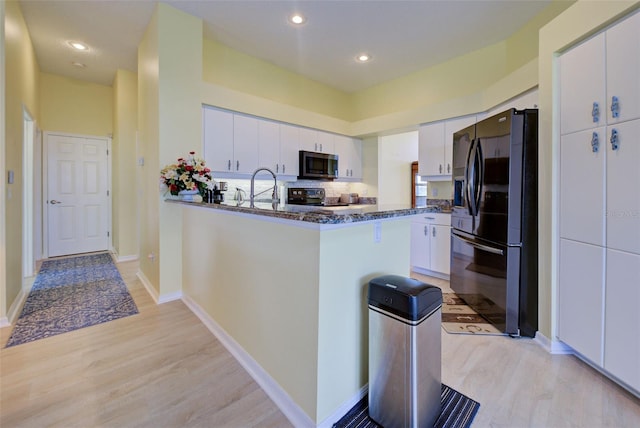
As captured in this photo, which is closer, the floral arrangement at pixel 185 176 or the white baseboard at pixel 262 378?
the white baseboard at pixel 262 378

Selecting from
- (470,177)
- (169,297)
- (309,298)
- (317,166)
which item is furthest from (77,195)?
(470,177)

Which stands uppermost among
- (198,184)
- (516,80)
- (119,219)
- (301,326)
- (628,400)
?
(516,80)

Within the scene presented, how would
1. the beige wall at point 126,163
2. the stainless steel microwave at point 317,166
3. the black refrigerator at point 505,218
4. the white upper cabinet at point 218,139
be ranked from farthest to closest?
1. the beige wall at point 126,163
2. the stainless steel microwave at point 317,166
3. the white upper cabinet at point 218,139
4. the black refrigerator at point 505,218

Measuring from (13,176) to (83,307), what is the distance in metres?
1.41

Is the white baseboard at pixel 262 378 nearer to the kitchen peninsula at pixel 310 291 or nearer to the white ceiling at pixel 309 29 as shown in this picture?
the kitchen peninsula at pixel 310 291

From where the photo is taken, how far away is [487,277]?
103 inches

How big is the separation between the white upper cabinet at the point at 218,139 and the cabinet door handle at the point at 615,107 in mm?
3438

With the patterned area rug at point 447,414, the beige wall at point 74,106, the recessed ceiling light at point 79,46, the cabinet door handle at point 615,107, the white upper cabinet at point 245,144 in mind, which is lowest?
the patterned area rug at point 447,414

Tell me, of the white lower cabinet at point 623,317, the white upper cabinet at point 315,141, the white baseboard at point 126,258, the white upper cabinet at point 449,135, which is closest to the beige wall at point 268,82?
the white upper cabinet at point 315,141

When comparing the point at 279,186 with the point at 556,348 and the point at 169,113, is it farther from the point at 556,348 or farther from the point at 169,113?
the point at 556,348

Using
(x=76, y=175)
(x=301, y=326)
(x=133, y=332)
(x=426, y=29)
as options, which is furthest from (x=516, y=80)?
(x=76, y=175)

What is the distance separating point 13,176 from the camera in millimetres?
2709

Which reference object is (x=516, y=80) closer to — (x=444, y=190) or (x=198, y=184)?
(x=444, y=190)

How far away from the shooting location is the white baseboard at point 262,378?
4.68ft
